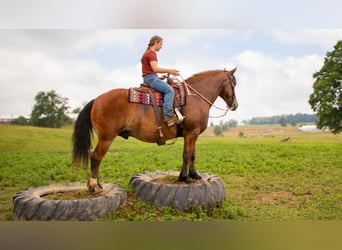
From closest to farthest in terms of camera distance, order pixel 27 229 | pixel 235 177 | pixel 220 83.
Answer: pixel 27 229, pixel 220 83, pixel 235 177

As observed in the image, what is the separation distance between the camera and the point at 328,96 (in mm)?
4691

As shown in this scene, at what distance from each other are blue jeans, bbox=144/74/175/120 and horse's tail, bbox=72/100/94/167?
0.78 m

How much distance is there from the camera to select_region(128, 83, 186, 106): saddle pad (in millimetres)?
3918

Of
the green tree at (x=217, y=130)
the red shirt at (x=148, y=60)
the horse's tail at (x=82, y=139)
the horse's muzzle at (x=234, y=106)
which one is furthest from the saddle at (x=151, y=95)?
the green tree at (x=217, y=130)

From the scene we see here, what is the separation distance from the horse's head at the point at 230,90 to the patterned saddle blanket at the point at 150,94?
598 mm

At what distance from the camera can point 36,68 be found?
4.62m

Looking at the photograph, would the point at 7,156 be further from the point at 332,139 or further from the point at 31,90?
the point at 332,139

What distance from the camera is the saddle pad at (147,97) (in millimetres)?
3918

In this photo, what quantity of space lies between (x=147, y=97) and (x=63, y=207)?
1565 mm

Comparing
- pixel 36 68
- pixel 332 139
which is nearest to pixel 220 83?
pixel 332 139

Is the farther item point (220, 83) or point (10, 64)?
point (10, 64)

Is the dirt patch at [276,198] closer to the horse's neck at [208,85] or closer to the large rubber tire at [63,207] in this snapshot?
the horse's neck at [208,85]

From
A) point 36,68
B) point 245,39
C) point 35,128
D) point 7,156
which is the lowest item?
point 7,156

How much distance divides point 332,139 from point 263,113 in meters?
1.03
